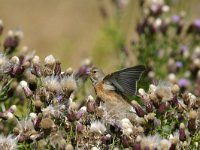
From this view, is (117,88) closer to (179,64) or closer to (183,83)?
(183,83)

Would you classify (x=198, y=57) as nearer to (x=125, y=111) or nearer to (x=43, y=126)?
(x=125, y=111)

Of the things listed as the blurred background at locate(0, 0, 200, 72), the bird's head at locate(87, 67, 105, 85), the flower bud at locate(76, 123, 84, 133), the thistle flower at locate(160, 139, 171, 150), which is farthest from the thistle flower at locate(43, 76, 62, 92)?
the blurred background at locate(0, 0, 200, 72)

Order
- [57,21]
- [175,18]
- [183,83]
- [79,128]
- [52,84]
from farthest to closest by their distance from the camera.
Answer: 1. [57,21]
2. [175,18]
3. [183,83]
4. [52,84]
5. [79,128]

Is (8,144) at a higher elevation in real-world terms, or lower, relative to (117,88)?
lower

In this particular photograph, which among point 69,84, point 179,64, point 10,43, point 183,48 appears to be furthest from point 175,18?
point 69,84

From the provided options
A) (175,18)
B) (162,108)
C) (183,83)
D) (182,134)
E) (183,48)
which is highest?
(175,18)

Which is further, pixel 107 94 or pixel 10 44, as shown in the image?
pixel 10 44

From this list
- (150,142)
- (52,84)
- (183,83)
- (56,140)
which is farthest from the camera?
(183,83)

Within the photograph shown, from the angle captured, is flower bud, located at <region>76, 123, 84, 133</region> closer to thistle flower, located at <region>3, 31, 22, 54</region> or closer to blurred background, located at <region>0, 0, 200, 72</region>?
thistle flower, located at <region>3, 31, 22, 54</region>

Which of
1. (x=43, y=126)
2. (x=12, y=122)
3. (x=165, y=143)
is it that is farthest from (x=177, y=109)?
(x=12, y=122)
